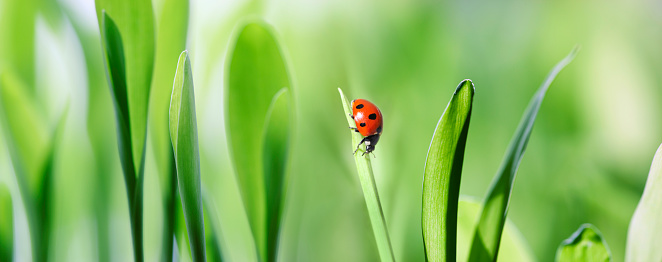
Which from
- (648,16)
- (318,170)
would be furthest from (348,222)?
(648,16)

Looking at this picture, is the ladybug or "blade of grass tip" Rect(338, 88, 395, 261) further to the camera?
the ladybug

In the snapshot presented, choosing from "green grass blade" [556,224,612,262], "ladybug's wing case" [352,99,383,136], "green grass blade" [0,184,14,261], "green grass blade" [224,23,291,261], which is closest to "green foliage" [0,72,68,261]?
"green grass blade" [0,184,14,261]

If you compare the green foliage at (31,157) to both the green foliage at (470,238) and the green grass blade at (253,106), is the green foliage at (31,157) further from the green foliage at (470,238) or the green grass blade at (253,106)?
the green foliage at (470,238)

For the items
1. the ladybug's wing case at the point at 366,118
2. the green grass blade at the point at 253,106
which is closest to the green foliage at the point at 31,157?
the green grass blade at the point at 253,106

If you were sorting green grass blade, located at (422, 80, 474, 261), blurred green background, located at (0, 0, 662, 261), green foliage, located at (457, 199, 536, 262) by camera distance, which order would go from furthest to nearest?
1. blurred green background, located at (0, 0, 662, 261)
2. green foliage, located at (457, 199, 536, 262)
3. green grass blade, located at (422, 80, 474, 261)

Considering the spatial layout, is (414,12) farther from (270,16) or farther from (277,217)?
(277,217)

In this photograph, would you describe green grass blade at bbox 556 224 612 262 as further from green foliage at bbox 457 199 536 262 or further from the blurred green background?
the blurred green background

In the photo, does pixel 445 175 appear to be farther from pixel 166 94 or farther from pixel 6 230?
pixel 6 230

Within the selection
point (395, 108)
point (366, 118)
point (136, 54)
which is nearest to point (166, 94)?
point (136, 54)
